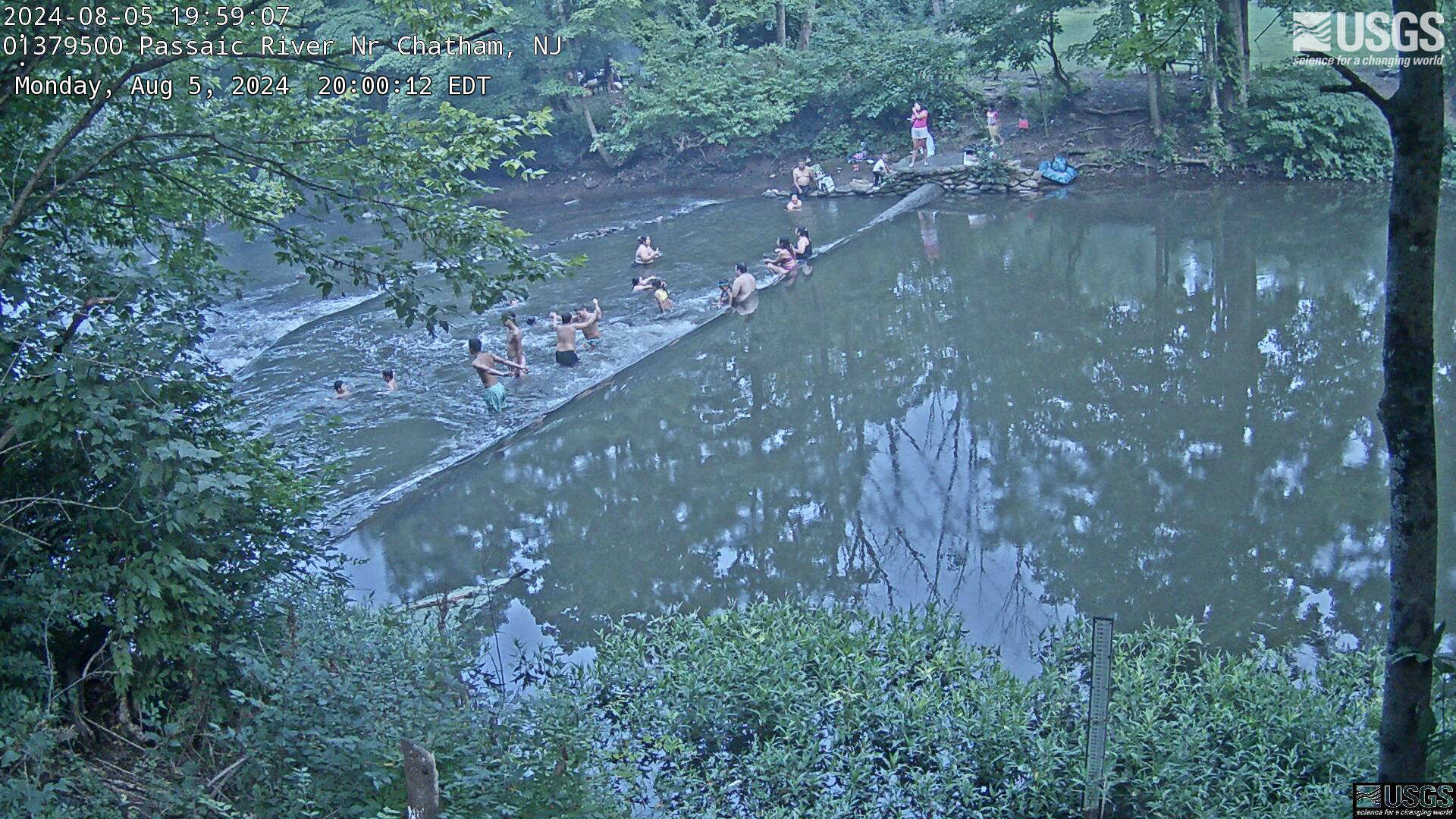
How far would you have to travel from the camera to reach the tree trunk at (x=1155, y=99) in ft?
76.7

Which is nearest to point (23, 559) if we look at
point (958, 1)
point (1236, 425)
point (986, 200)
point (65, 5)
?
point (65, 5)

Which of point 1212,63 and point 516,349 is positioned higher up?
point 1212,63

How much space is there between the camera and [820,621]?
8.36 metres

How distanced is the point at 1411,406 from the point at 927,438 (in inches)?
309

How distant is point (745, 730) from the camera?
7.10m

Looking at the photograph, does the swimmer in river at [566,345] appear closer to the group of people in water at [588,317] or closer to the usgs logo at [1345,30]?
the group of people in water at [588,317]

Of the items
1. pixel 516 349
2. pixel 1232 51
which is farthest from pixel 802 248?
pixel 1232 51

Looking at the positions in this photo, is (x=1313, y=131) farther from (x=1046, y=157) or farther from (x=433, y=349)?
(x=433, y=349)

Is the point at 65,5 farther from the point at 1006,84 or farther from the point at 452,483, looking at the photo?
the point at 1006,84

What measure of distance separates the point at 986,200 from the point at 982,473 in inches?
550

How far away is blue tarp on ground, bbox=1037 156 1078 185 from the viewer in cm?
2358

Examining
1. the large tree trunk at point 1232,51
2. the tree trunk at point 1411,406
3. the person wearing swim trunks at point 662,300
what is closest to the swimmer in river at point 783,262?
the person wearing swim trunks at point 662,300

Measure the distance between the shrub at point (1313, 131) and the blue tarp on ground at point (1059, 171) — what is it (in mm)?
3569

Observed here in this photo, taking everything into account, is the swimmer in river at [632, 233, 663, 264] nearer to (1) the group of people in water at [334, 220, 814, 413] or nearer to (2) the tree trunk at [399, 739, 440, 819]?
(1) the group of people in water at [334, 220, 814, 413]
